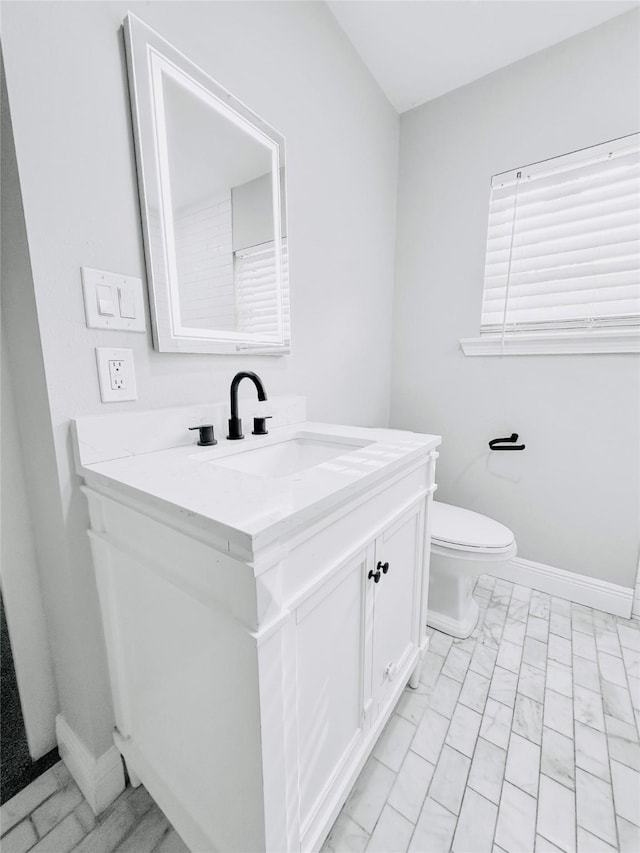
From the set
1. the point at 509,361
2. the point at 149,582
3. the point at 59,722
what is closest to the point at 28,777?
the point at 59,722

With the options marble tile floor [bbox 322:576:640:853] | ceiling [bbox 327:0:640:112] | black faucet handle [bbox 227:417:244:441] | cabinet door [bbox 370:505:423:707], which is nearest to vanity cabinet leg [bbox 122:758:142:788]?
marble tile floor [bbox 322:576:640:853]

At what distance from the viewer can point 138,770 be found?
33.9 inches

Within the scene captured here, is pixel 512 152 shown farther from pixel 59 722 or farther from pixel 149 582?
pixel 59 722

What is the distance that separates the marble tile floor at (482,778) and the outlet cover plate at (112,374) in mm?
1040

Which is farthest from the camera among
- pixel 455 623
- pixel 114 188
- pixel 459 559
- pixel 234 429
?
pixel 455 623

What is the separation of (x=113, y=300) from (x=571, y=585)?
7.08ft

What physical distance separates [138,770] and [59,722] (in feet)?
1.07

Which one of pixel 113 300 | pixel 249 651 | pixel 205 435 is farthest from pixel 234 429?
pixel 249 651

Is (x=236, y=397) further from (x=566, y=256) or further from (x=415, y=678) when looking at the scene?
(x=566, y=256)

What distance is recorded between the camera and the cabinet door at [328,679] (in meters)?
0.64

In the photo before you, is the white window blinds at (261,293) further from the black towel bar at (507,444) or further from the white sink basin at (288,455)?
the black towel bar at (507,444)

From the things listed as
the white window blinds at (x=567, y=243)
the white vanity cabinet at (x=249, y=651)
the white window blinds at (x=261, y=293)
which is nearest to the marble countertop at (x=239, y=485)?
the white vanity cabinet at (x=249, y=651)

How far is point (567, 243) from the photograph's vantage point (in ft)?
4.97

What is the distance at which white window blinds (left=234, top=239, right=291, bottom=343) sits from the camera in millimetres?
1135
